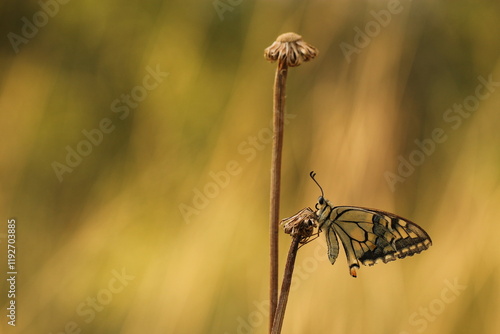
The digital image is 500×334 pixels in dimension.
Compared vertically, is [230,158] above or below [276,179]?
above

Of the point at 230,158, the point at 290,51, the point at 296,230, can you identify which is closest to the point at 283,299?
the point at 296,230

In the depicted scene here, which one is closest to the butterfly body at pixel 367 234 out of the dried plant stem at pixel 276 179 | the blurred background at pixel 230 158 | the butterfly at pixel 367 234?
the butterfly at pixel 367 234

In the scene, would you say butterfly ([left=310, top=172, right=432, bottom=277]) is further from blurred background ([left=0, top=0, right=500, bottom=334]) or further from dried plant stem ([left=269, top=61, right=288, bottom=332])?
blurred background ([left=0, top=0, right=500, bottom=334])

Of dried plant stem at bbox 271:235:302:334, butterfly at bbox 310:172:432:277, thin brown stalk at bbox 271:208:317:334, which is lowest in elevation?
dried plant stem at bbox 271:235:302:334

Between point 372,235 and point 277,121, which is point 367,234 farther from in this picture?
point 277,121

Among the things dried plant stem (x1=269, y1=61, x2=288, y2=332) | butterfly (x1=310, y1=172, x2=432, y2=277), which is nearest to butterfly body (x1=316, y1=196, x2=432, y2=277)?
butterfly (x1=310, y1=172, x2=432, y2=277)

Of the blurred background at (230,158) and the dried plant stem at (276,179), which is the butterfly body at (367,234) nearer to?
the dried plant stem at (276,179)

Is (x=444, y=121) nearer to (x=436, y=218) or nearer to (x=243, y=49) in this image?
(x=436, y=218)
